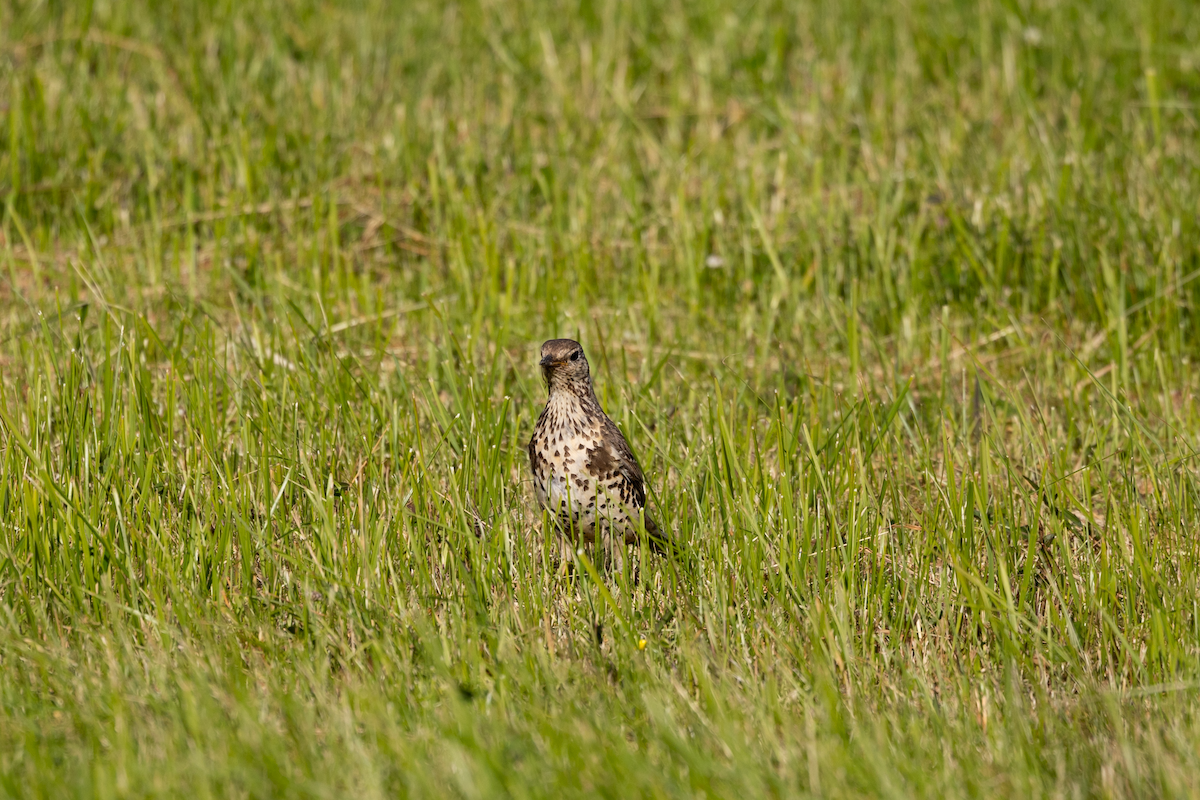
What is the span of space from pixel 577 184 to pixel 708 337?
5.00 ft

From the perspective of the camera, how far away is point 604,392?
5164 millimetres

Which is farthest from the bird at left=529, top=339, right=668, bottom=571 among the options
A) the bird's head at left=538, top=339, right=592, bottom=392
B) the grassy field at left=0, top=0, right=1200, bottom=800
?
the grassy field at left=0, top=0, right=1200, bottom=800

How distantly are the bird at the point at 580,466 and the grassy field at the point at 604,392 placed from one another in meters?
0.15

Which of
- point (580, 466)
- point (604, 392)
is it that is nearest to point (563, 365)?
point (580, 466)

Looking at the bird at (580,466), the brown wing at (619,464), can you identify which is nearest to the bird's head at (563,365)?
the bird at (580,466)

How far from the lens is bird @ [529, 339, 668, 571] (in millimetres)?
4148

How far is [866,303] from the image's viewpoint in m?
6.22

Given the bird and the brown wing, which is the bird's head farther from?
the brown wing

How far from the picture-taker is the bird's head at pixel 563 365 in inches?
165

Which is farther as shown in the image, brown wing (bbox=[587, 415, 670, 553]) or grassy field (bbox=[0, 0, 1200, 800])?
brown wing (bbox=[587, 415, 670, 553])

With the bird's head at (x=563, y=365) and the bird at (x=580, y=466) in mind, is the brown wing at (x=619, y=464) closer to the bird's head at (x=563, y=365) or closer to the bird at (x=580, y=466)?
the bird at (x=580, y=466)

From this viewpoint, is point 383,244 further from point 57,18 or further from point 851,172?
point 57,18

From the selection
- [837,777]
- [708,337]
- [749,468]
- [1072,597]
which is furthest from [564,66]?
[837,777]

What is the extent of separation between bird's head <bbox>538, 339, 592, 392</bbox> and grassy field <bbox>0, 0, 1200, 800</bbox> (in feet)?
0.71
